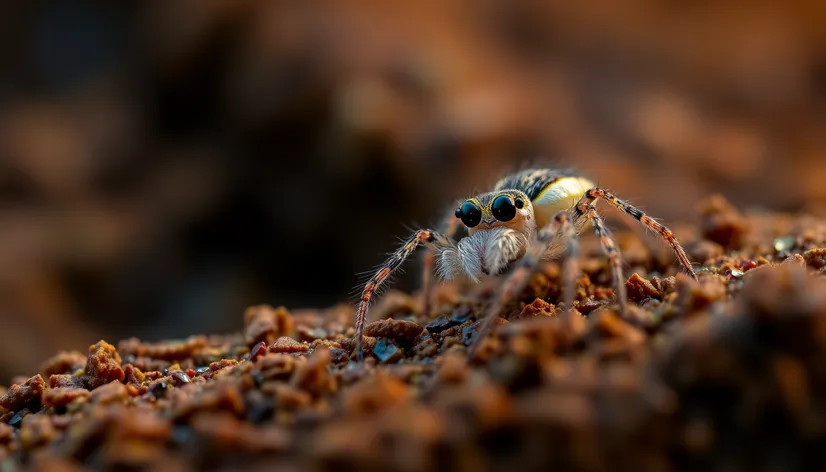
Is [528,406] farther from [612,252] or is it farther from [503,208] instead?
[503,208]

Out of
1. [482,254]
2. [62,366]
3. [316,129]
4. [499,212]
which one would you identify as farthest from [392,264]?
[316,129]

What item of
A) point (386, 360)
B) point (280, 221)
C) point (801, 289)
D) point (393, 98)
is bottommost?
point (801, 289)

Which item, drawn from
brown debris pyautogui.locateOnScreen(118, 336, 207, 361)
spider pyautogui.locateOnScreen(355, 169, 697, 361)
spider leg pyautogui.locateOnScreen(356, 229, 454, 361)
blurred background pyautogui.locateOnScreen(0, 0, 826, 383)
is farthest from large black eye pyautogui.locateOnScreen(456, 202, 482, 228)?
blurred background pyautogui.locateOnScreen(0, 0, 826, 383)

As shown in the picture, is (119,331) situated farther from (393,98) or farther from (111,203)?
(393,98)

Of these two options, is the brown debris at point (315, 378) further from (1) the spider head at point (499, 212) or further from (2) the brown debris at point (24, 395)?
(1) the spider head at point (499, 212)

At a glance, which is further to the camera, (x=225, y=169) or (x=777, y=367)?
(x=225, y=169)

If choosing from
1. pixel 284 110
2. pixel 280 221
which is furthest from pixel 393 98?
pixel 280 221

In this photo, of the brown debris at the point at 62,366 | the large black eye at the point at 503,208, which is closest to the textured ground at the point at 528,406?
the brown debris at the point at 62,366
